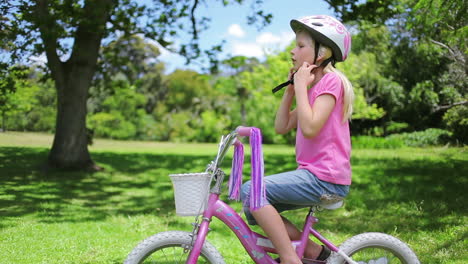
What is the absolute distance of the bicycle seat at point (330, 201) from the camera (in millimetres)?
2611

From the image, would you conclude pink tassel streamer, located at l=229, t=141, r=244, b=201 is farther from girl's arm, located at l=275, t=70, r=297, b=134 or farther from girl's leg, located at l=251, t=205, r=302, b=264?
girl's arm, located at l=275, t=70, r=297, b=134

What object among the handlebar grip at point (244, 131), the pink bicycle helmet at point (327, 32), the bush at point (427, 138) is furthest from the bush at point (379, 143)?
the handlebar grip at point (244, 131)

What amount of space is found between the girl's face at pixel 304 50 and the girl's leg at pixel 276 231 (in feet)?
2.89

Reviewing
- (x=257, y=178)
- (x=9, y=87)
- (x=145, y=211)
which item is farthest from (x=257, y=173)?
(x=9, y=87)

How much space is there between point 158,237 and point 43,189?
6919 mm

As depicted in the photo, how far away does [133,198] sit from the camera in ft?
27.2

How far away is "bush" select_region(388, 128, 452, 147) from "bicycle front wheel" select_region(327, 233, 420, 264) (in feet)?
63.9

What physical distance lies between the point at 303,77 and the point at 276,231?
2.81 feet

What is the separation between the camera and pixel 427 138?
23.3m

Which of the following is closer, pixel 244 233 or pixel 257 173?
pixel 257 173

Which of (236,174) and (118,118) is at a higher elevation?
(236,174)

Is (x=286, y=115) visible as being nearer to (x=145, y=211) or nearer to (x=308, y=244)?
(x=308, y=244)

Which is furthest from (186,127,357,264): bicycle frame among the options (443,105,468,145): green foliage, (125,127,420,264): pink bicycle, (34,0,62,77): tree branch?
(443,105,468,145): green foliage

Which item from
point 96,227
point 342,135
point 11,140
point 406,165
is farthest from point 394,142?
point 342,135
